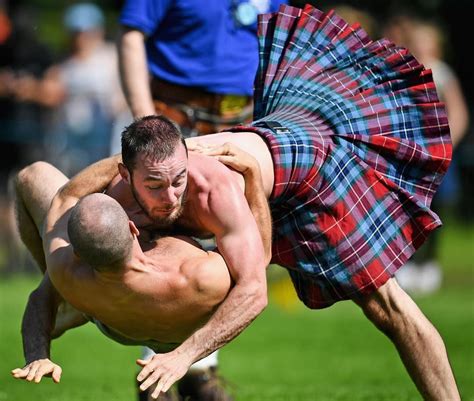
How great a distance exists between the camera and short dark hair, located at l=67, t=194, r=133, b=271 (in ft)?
15.5

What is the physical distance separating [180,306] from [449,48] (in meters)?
14.6

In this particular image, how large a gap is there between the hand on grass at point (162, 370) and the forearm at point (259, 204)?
0.67m

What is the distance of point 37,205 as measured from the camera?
5578 mm

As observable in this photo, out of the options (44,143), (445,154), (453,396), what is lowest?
(44,143)

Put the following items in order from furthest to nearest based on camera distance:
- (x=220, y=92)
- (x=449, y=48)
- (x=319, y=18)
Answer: (x=449, y=48)
(x=220, y=92)
(x=319, y=18)

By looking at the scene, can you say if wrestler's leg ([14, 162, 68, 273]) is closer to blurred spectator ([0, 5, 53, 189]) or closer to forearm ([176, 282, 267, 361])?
forearm ([176, 282, 267, 361])

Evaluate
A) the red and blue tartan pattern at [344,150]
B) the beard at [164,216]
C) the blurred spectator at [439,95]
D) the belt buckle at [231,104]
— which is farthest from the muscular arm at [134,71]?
the blurred spectator at [439,95]

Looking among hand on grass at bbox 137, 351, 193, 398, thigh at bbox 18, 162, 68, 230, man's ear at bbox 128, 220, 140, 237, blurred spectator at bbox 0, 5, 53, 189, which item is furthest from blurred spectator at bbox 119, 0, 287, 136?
blurred spectator at bbox 0, 5, 53, 189

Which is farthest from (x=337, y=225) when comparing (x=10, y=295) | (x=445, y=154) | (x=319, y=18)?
(x=10, y=295)

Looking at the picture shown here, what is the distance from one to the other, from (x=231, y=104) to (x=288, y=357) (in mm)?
2737

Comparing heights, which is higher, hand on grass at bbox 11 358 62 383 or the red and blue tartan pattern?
the red and blue tartan pattern

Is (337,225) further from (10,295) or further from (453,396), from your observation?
(10,295)

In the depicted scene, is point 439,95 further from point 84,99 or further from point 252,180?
point 252,180

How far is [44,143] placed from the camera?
45.5 feet
